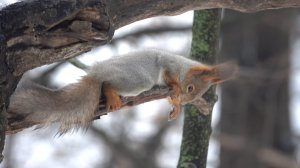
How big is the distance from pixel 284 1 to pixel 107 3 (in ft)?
2.08

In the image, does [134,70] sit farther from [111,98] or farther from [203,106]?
[203,106]

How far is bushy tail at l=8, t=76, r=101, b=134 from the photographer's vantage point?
2.13m

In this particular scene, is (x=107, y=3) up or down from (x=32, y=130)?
up

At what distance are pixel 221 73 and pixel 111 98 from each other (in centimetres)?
60

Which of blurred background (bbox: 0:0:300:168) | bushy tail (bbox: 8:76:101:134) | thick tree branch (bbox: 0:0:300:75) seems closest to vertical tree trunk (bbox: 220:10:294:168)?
blurred background (bbox: 0:0:300:168)

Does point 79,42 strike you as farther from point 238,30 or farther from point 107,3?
point 238,30

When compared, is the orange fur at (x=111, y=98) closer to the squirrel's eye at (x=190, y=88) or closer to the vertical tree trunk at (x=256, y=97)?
the squirrel's eye at (x=190, y=88)

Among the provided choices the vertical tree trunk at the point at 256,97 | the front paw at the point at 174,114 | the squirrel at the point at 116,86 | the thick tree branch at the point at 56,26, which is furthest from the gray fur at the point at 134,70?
the vertical tree trunk at the point at 256,97

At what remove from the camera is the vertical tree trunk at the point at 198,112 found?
2826 mm

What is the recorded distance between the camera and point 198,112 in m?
2.91

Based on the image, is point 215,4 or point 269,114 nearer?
point 215,4

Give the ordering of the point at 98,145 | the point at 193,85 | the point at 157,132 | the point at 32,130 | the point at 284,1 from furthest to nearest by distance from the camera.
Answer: the point at 98,145 → the point at 157,132 → the point at 193,85 → the point at 284,1 → the point at 32,130

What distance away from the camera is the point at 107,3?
2.11 metres

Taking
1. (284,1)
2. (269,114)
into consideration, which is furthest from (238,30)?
(284,1)
